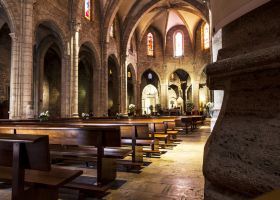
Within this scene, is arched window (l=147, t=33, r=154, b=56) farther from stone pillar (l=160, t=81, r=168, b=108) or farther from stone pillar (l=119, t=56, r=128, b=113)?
stone pillar (l=119, t=56, r=128, b=113)

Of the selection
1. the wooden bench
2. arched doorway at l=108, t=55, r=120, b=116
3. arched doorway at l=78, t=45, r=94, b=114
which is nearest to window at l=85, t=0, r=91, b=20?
arched doorway at l=108, t=55, r=120, b=116

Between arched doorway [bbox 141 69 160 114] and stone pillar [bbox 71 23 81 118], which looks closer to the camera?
stone pillar [bbox 71 23 81 118]

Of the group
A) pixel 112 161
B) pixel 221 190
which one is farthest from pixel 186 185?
pixel 221 190

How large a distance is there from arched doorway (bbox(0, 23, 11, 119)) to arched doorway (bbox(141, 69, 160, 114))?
751 inches

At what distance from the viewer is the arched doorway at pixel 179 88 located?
32.0 metres

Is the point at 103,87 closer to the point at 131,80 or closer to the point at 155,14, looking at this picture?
the point at 131,80

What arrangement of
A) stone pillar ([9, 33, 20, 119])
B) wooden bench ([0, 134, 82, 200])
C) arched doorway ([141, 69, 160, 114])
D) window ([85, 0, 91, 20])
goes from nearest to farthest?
1. wooden bench ([0, 134, 82, 200])
2. stone pillar ([9, 33, 20, 119])
3. window ([85, 0, 91, 20])
4. arched doorway ([141, 69, 160, 114])

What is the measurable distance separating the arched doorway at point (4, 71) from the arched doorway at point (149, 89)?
62.6ft

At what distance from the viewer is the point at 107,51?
19.2m

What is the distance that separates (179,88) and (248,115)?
3198cm

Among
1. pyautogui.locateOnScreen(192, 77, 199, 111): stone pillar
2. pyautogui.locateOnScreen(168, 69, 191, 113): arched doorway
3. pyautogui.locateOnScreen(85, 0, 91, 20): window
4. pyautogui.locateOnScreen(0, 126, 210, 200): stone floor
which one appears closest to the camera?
pyautogui.locateOnScreen(0, 126, 210, 200): stone floor

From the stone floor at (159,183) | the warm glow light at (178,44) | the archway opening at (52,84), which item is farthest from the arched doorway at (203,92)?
the stone floor at (159,183)

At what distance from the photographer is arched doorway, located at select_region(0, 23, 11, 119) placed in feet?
50.5

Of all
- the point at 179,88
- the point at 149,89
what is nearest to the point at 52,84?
the point at 149,89
